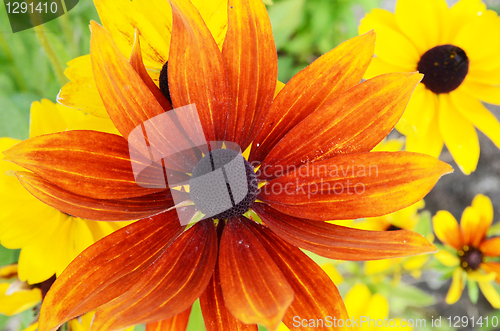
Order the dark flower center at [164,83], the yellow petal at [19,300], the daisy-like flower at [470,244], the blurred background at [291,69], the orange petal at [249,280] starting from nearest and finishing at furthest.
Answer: the orange petal at [249,280] → the dark flower center at [164,83] → the yellow petal at [19,300] → the blurred background at [291,69] → the daisy-like flower at [470,244]

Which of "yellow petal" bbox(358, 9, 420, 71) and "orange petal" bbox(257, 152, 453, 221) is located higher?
"yellow petal" bbox(358, 9, 420, 71)

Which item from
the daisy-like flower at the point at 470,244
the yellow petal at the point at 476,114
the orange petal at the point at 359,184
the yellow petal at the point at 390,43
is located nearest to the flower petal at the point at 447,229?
the daisy-like flower at the point at 470,244

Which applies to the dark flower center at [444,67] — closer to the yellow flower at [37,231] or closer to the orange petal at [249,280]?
the orange petal at [249,280]

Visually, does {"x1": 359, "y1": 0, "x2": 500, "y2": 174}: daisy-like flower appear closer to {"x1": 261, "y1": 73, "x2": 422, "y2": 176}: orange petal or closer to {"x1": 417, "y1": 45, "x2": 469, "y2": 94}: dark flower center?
{"x1": 417, "y1": 45, "x2": 469, "y2": 94}: dark flower center

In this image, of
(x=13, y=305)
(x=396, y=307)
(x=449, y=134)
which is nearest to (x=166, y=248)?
(x=13, y=305)

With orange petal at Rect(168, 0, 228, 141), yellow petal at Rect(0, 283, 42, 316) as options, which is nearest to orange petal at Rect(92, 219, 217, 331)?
orange petal at Rect(168, 0, 228, 141)

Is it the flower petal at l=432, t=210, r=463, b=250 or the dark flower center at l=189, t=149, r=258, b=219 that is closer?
the dark flower center at l=189, t=149, r=258, b=219
